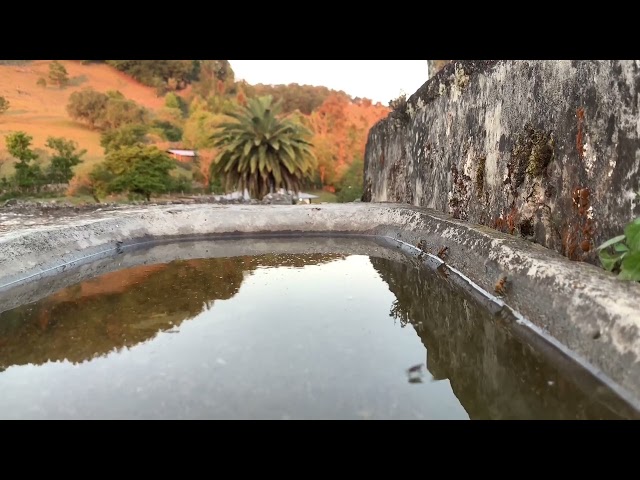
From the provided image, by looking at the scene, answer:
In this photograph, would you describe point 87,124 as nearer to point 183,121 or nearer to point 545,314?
point 183,121

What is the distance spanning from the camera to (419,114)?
24.7 ft

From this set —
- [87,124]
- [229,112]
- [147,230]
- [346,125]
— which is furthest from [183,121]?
[147,230]

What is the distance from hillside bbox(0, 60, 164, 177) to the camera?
34656mm

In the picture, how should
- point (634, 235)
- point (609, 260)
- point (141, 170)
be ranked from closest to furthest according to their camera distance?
1. point (634, 235)
2. point (609, 260)
3. point (141, 170)

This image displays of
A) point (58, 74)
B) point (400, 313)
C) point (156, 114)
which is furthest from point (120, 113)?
point (400, 313)

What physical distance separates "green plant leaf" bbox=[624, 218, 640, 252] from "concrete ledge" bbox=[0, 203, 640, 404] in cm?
19

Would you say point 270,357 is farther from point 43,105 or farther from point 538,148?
point 43,105

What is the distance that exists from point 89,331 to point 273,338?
→ 1.23 meters

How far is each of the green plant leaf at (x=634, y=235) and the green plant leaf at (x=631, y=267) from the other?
0.11 feet

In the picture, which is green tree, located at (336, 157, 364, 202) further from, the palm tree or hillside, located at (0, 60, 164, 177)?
hillside, located at (0, 60, 164, 177)

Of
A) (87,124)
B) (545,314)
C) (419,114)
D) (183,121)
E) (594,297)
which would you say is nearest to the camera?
(594,297)

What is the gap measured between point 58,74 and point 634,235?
165 feet

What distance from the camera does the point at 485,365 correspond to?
250cm

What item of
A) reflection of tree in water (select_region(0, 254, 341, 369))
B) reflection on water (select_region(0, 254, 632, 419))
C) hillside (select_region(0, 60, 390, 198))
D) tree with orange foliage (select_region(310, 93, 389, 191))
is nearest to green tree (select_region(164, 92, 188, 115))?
hillside (select_region(0, 60, 390, 198))
